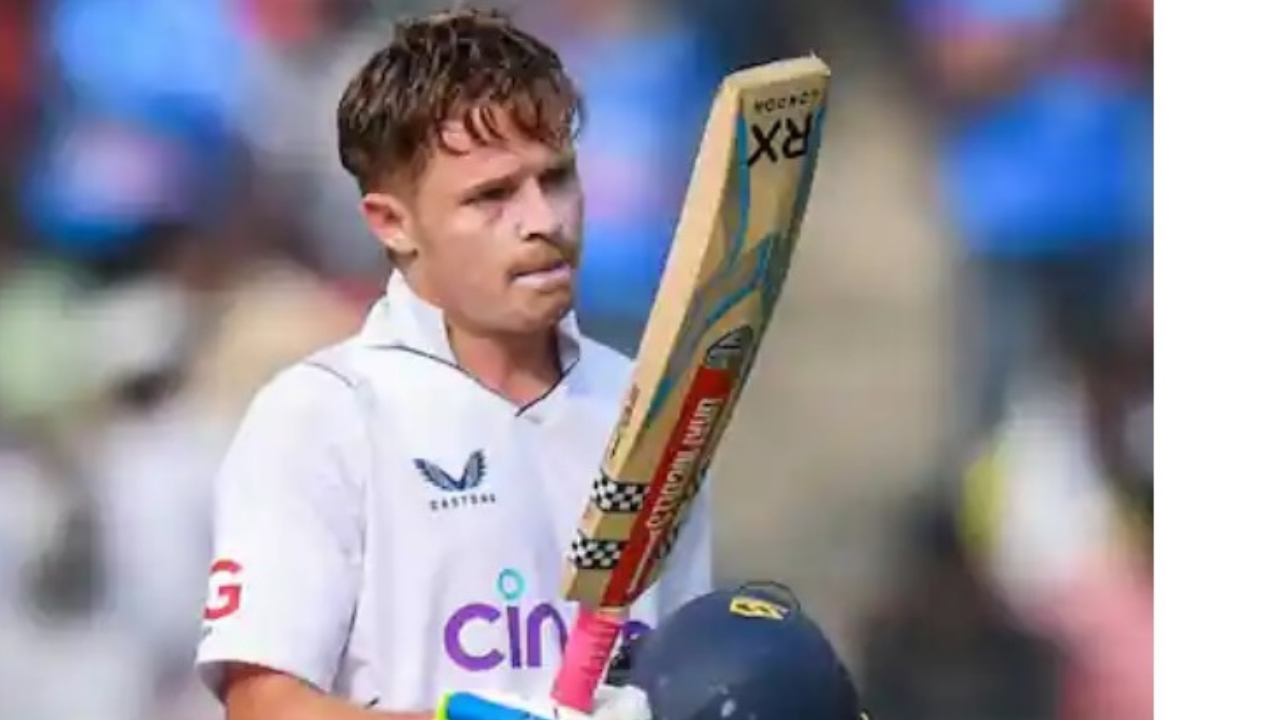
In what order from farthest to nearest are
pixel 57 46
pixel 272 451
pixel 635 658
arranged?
pixel 57 46
pixel 272 451
pixel 635 658

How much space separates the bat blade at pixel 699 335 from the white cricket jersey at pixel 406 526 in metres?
0.08

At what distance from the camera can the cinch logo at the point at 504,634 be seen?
131 centimetres

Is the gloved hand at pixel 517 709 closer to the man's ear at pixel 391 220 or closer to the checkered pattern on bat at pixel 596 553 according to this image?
the checkered pattern on bat at pixel 596 553

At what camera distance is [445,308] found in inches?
53.5

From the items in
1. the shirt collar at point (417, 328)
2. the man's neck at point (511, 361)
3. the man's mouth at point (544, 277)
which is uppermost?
the man's mouth at point (544, 277)

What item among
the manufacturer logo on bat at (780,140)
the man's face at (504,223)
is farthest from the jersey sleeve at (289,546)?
the manufacturer logo on bat at (780,140)

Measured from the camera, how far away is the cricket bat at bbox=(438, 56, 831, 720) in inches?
42.6

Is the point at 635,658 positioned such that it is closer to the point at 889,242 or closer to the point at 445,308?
the point at 445,308

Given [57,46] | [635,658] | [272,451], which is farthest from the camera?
[57,46]

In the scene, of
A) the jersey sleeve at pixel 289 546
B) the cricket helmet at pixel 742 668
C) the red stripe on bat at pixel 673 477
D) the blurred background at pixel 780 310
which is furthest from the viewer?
the blurred background at pixel 780 310

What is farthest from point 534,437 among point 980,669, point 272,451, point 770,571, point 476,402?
point 980,669

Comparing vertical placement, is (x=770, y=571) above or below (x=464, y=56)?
below
